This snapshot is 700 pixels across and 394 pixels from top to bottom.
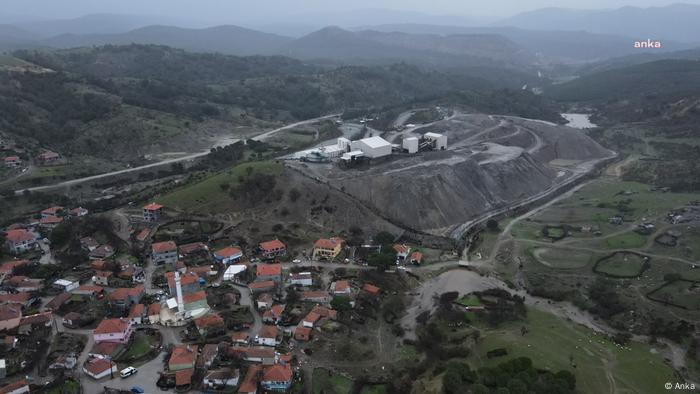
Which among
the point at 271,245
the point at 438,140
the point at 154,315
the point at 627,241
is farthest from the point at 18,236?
the point at 627,241

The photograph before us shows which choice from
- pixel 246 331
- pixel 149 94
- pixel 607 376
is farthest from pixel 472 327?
pixel 149 94

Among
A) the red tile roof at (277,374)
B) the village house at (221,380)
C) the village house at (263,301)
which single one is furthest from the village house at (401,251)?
the village house at (221,380)

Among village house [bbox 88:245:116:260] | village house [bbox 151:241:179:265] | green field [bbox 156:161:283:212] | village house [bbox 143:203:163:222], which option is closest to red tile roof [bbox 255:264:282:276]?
village house [bbox 151:241:179:265]

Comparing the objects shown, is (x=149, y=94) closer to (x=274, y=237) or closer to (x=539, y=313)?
(x=274, y=237)

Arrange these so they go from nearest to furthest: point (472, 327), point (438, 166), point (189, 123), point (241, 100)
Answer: point (472, 327) → point (438, 166) → point (189, 123) → point (241, 100)

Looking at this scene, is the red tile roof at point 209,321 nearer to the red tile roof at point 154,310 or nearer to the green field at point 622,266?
the red tile roof at point 154,310

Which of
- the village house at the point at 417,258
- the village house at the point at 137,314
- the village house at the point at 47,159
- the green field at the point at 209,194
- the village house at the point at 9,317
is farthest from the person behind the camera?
the village house at the point at 47,159
